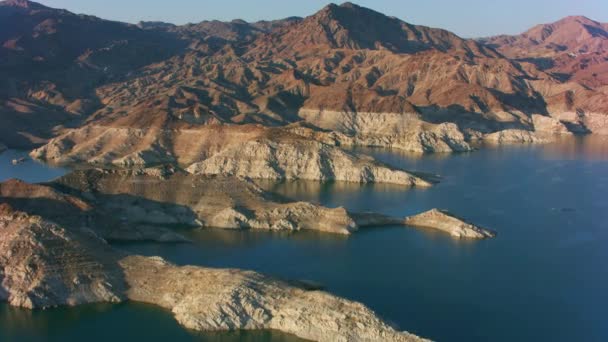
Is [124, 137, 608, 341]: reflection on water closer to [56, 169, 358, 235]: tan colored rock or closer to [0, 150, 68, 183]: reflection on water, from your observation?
[56, 169, 358, 235]: tan colored rock

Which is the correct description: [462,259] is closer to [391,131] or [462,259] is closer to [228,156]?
[228,156]

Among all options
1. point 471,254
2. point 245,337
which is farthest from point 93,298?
point 471,254

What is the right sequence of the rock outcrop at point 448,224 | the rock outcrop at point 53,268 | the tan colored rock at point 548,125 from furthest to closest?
the tan colored rock at point 548,125 < the rock outcrop at point 448,224 < the rock outcrop at point 53,268

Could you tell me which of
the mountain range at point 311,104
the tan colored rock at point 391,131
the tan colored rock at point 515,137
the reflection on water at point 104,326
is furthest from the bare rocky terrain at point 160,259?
the tan colored rock at point 515,137

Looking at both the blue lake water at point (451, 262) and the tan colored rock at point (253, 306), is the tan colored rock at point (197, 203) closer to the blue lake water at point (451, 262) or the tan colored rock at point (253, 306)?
the blue lake water at point (451, 262)

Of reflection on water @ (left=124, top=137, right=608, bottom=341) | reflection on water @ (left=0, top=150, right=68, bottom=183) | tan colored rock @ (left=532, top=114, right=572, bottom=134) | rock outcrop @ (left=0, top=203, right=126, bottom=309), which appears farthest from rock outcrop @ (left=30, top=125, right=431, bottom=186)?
tan colored rock @ (left=532, top=114, right=572, bottom=134)

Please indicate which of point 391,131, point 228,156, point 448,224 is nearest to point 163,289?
point 448,224

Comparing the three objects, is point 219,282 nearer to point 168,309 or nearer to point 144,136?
point 168,309
